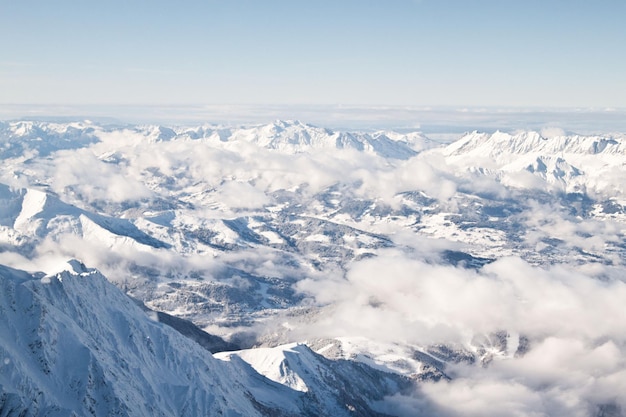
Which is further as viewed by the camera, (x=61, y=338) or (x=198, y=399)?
(x=198, y=399)

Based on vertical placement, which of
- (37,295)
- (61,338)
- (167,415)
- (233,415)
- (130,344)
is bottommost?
(233,415)

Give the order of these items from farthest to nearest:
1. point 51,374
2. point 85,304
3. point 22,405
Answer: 1. point 85,304
2. point 51,374
3. point 22,405

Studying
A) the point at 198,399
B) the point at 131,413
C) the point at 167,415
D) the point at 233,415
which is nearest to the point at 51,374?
the point at 131,413

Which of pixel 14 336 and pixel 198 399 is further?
pixel 198 399

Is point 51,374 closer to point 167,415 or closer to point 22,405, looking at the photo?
point 22,405

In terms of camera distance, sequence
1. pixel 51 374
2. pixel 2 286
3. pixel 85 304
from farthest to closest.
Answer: pixel 85 304
pixel 2 286
pixel 51 374

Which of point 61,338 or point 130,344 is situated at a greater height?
point 61,338

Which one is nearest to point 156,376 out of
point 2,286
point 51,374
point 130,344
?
point 130,344

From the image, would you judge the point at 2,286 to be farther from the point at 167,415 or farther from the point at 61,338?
the point at 167,415

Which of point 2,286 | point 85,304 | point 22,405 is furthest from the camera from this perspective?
point 85,304
